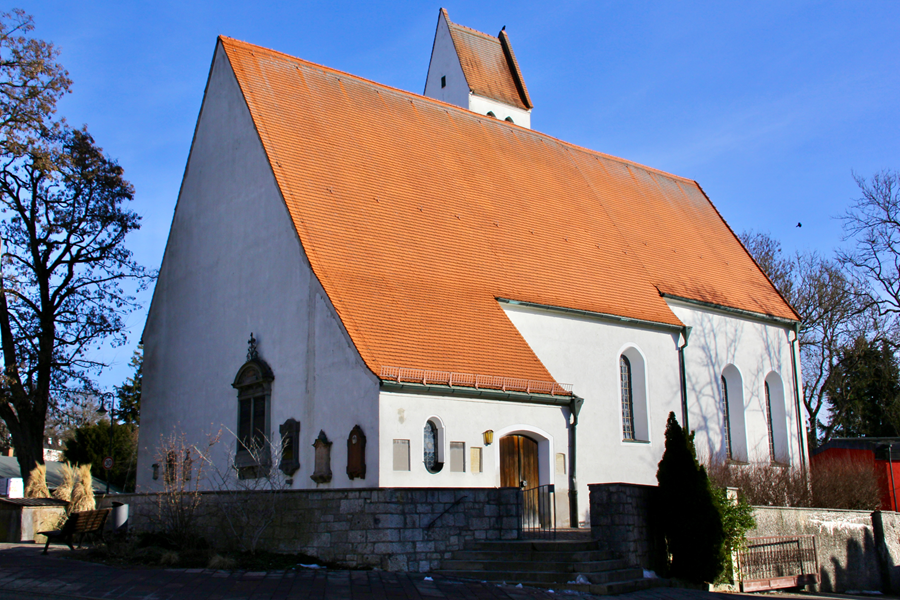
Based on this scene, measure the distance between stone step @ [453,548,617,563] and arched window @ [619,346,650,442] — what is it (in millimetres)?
6924

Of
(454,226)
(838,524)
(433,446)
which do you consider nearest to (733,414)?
(838,524)

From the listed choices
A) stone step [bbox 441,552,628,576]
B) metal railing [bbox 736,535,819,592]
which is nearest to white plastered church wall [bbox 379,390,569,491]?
stone step [bbox 441,552,628,576]

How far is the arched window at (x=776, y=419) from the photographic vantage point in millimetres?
21719

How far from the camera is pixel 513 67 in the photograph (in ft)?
101

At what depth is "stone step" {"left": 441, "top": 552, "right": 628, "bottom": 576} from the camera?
10703 mm

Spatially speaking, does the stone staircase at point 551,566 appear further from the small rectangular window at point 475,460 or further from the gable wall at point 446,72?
the gable wall at point 446,72

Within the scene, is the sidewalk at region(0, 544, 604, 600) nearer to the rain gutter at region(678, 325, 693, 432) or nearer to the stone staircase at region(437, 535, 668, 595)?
the stone staircase at region(437, 535, 668, 595)

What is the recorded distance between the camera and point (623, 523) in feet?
37.6

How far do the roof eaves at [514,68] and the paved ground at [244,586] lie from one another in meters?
21.6

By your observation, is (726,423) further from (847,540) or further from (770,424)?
(847,540)

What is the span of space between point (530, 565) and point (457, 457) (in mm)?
2919

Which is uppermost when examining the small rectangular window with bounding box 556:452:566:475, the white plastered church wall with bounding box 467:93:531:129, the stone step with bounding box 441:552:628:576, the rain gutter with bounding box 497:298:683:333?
the white plastered church wall with bounding box 467:93:531:129

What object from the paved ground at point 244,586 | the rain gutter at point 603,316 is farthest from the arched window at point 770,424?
the paved ground at point 244,586

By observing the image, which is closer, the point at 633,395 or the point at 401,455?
the point at 401,455
